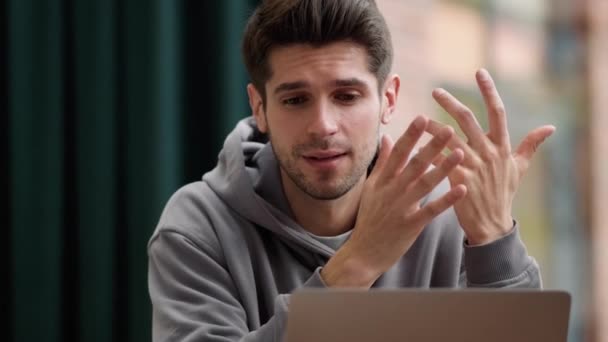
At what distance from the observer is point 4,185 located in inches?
67.9

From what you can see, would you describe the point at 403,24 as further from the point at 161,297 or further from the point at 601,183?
the point at 161,297

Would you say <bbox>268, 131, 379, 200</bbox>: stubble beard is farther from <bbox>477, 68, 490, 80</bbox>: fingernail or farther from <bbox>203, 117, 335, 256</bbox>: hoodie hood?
<bbox>477, 68, 490, 80</bbox>: fingernail

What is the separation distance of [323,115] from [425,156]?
0.69 feet

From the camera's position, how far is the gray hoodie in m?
1.32

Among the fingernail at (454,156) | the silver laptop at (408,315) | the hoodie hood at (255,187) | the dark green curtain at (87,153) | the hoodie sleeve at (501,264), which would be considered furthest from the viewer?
A: the dark green curtain at (87,153)

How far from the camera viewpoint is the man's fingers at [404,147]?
1.21m

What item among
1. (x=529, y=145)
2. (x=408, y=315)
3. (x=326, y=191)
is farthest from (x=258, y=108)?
(x=408, y=315)

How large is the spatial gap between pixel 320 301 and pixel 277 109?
1.94 ft

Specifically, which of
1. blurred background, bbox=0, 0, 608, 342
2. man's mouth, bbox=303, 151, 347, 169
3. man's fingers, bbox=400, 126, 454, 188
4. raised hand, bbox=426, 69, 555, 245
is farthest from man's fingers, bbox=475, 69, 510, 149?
blurred background, bbox=0, 0, 608, 342

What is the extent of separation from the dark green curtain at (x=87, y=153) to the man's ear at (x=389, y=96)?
0.46 metres

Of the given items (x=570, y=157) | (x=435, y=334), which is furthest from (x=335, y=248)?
(x=570, y=157)

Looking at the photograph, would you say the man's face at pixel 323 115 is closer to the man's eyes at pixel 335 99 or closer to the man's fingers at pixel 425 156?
the man's eyes at pixel 335 99

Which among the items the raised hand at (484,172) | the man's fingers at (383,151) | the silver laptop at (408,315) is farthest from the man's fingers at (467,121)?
the silver laptop at (408,315)

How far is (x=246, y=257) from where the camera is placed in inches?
55.6
